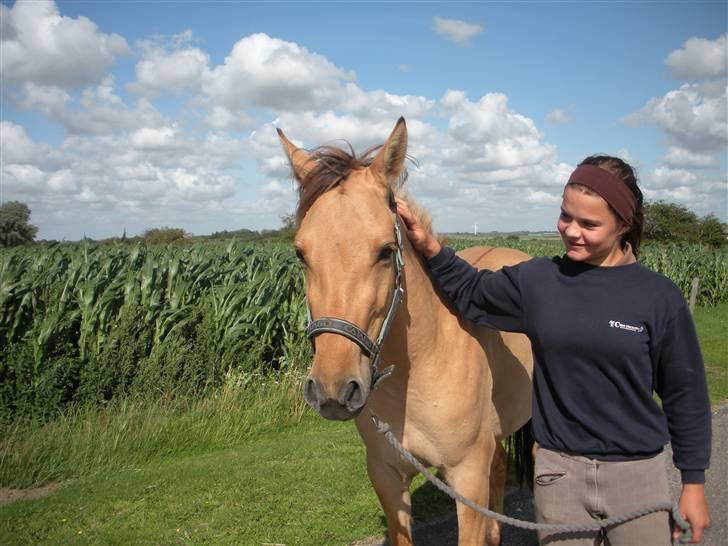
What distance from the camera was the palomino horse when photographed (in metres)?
2.06

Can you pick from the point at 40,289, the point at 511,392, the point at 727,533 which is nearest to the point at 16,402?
the point at 40,289

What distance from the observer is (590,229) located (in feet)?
6.79

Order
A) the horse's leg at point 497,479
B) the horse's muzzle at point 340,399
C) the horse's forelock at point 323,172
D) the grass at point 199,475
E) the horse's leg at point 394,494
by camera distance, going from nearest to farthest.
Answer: the horse's muzzle at point 340,399, the horse's forelock at point 323,172, the horse's leg at point 394,494, the horse's leg at point 497,479, the grass at point 199,475

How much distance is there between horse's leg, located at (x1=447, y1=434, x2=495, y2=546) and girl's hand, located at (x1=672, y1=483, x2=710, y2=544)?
3.17 ft

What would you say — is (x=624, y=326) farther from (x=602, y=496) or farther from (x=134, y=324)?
(x=134, y=324)

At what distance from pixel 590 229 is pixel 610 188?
0.56 feet

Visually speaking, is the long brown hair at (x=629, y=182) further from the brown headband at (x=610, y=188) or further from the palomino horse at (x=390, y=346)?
the palomino horse at (x=390, y=346)

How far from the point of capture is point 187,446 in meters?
6.43

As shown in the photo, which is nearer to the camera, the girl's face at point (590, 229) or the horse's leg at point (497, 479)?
the girl's face at point (590, 229)

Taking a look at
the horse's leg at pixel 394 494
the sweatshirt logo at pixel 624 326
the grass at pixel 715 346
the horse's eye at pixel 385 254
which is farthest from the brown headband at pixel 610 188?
the grass at pixel 715 346

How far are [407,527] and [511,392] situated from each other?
107 centimetres

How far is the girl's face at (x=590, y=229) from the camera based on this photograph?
2.04 meters

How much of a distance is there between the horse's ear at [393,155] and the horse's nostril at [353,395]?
1.02 meters

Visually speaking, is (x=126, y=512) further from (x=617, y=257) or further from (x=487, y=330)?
(x=617, y=257)
